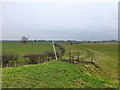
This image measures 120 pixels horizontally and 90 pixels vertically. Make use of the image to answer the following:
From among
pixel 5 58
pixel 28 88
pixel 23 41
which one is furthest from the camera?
pixel 23 41

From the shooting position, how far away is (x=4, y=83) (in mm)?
7012

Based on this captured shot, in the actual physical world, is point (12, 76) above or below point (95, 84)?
above

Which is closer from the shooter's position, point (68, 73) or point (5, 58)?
point (68, 73)

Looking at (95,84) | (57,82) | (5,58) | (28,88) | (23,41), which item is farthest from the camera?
(23,41)

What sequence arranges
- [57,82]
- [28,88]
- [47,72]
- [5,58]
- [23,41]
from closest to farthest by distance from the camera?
[28,88]
[57,82]
[47,72]
[5,58]
[23,41]

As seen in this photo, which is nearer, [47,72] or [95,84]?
[95,84]

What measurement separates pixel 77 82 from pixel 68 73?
1.50m

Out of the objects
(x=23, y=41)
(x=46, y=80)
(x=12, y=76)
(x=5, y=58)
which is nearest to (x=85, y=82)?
(x=46, y=80)

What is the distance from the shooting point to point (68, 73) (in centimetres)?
960

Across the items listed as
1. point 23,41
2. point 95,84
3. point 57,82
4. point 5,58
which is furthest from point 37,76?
point 23,41

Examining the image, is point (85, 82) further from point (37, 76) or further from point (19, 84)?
point (19, 84)

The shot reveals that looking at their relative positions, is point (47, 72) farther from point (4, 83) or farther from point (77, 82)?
point (4, 83)

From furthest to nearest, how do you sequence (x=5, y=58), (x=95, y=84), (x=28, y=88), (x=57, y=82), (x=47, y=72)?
(x=5, y=58), (x=47, y=72), (x=95, y=84), (x=57, y=82), (x=28, y=88)

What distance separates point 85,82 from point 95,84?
54 centimetres
